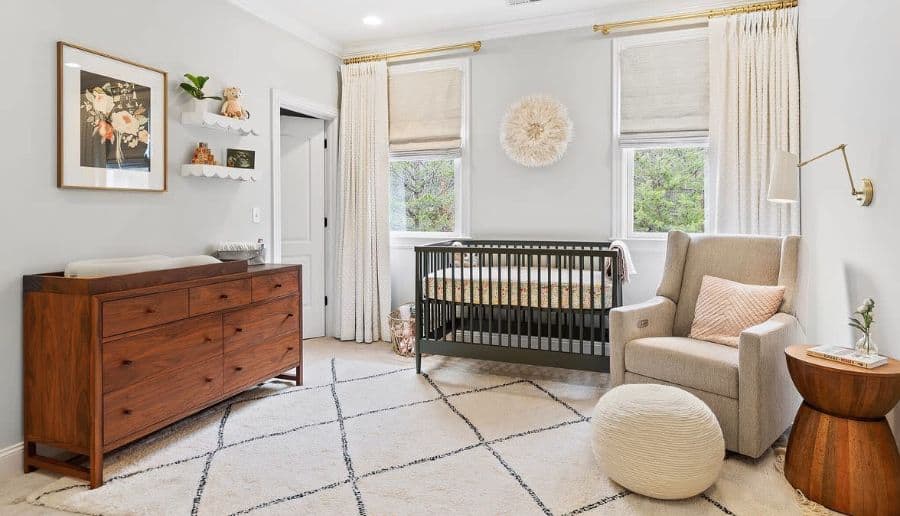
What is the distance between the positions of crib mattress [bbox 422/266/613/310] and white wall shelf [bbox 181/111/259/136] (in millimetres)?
1533

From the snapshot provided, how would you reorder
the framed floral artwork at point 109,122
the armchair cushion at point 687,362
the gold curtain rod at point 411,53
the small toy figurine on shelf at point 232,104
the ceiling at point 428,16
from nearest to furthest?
the armchair cushion at point 687,362 → the framed floral artwork at point 109,122 → the small toy figurine on shelf at point 232,104 → the ceiling at point 428,16 → the gold curtain rod at point 411,53

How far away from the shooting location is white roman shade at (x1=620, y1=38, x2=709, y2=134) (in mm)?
3559

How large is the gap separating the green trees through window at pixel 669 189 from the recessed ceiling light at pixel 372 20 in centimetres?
220

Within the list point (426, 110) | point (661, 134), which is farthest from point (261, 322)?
point (661, 134)

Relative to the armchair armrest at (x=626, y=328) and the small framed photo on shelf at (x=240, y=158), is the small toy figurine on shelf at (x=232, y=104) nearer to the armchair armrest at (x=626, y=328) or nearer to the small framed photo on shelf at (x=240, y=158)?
the small framed photo on shelf at (x=240, y=158)

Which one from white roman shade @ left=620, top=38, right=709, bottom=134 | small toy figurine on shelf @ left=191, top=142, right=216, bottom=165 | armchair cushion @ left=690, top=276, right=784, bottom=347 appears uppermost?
white roman shade @ left=620, top=38, right=709, bottom=134

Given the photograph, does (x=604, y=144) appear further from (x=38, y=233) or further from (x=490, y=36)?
(x=38, y=233)

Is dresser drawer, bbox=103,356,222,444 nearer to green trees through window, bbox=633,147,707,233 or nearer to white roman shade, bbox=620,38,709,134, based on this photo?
green trees through window, bbox=633,147,707,233

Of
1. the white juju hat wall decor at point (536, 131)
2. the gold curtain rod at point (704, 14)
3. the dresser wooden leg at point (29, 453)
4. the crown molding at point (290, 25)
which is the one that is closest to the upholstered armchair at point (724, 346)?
the white juju hat wall decor at point (536, 131)

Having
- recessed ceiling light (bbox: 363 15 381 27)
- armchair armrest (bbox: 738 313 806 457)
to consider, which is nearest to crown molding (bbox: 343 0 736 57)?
recessed ceiling light (bbox: 363 15 381 27)

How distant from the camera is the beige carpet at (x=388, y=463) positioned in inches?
74.4

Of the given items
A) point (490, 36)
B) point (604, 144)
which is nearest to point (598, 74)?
point (604, 144)

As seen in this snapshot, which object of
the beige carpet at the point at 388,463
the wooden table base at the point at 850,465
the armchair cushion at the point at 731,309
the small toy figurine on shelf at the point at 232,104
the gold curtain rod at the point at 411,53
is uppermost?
the gold curtain rod at the point at 411,53

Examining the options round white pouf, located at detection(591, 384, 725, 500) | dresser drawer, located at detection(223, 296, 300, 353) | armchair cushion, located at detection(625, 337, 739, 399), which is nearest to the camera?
round white pouf, located at detection(591, 384, 725, 500)
